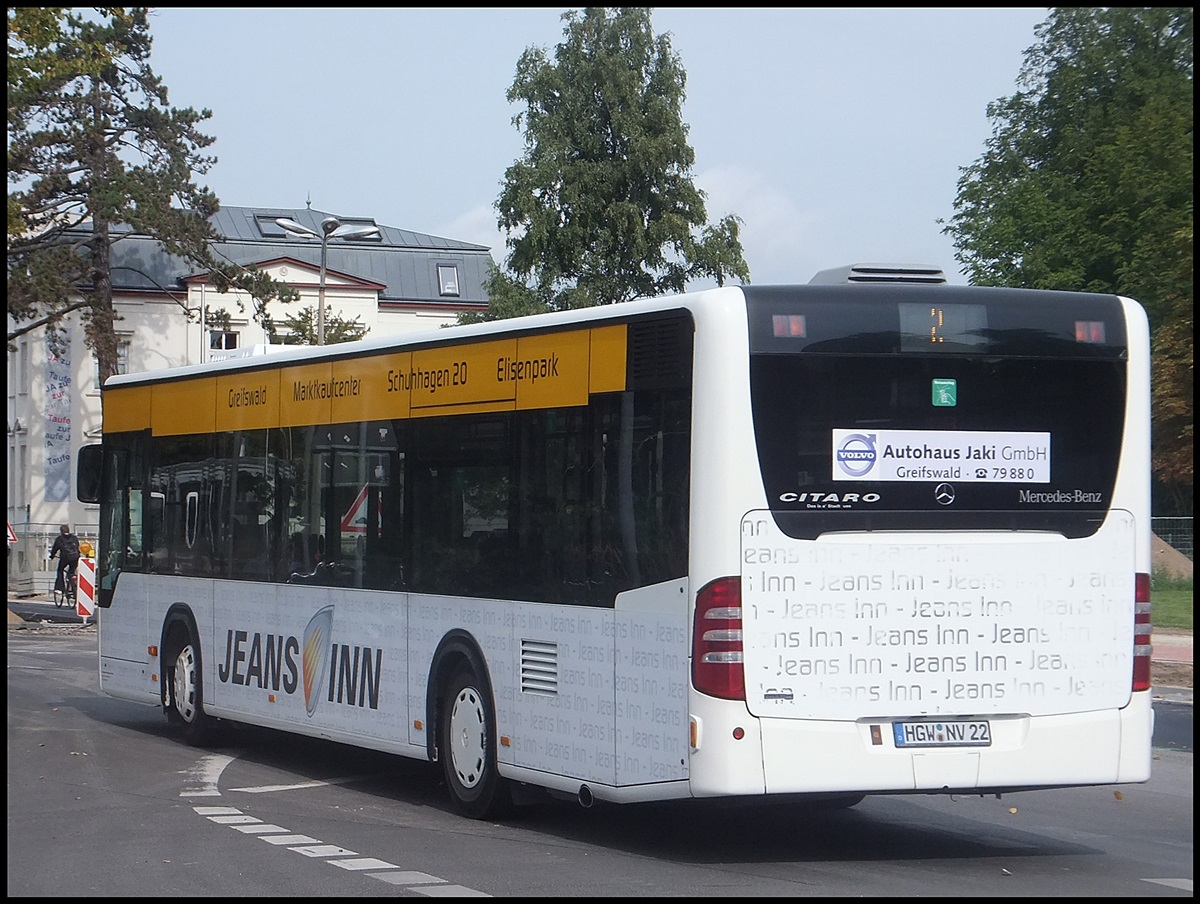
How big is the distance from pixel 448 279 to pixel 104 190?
3823 centimetres

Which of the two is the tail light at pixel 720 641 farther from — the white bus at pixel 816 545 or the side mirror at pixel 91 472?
the side mirror at pixel 91 472

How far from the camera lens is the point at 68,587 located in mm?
44406

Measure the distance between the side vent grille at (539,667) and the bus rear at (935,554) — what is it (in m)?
1.55

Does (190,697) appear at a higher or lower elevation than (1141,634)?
lower

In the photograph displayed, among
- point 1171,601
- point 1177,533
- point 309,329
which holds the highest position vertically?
point 309,329

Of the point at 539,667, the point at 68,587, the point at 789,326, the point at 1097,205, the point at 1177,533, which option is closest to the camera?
the point at 789,326

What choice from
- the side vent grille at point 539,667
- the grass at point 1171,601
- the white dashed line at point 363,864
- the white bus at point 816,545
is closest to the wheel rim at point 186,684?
the white bus at point 816,545

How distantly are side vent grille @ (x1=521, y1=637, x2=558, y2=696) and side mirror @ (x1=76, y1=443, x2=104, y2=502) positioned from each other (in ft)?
26.1

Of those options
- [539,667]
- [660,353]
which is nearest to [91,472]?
[539,667]

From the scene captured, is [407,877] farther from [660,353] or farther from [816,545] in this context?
[660,353]

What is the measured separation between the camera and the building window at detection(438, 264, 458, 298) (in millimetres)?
83812

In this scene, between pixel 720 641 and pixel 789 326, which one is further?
pixel 789 326

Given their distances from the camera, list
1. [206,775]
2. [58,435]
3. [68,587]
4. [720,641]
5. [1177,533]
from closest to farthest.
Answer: [720,641] < [206,775] < [1177,533] < [68,587] < [58,435]

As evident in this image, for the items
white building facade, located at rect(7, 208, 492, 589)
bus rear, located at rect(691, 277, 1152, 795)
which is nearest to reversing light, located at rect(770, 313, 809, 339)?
bus rear, located at rect(691, 277, 1152, 795)
